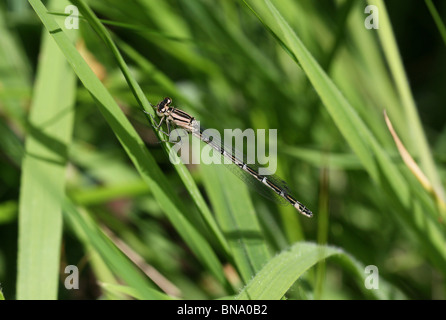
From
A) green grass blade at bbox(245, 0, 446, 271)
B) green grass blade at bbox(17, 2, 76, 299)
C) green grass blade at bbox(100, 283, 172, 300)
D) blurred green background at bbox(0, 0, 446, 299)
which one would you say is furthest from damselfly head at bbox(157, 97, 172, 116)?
green grass blade at bbox(100, 283, 172, 300)

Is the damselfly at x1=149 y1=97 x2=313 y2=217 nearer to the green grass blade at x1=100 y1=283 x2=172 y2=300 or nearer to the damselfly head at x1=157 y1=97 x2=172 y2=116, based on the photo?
the damselfly head at x1=157 y1=97 x2=172 y2=116

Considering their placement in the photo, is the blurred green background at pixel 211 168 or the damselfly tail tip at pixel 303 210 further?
the damselfly tail tip at pixel 303 210

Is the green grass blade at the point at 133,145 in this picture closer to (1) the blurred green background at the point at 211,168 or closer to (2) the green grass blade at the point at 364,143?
(1) the blurred green background at the point at 211,168

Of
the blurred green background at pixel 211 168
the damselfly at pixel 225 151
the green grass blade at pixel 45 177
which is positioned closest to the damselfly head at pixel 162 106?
the damselfly at pixel 225 151

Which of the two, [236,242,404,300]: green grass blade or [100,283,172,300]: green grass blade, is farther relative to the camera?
[100,283,172,300]: green grass blade

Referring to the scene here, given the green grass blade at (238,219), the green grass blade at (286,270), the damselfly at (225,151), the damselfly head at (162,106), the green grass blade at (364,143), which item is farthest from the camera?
the damselfly at (225,151)

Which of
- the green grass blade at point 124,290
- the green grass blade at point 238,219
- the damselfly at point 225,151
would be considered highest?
the damselfly at point 225,151
